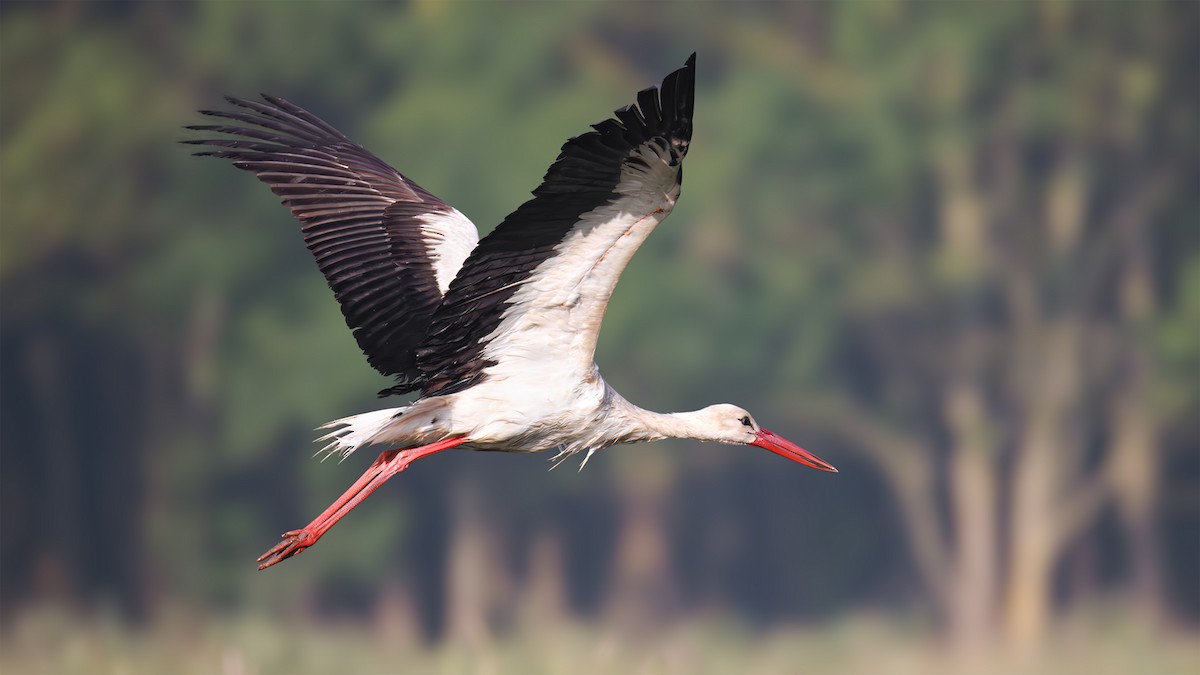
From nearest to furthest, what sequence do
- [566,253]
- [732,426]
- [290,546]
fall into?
[566,253], [290,546], [732,426]

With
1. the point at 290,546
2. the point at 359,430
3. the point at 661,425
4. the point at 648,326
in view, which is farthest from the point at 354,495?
the point at 648,326

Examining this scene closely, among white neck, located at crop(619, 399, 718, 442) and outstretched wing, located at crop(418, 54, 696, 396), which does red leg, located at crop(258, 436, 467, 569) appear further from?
white neck, located at crop(619, 399, 718, 442)

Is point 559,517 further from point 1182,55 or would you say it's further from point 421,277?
point 421,277

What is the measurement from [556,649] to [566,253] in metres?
18.3

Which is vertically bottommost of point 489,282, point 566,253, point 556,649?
point 556,649

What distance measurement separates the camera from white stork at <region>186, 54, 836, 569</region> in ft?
27.8

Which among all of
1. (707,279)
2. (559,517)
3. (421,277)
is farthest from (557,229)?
(559,517)

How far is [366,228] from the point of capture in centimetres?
1084

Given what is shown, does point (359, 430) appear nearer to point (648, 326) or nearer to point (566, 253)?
point (566, 253)

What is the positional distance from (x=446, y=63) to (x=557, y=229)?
65.2ft

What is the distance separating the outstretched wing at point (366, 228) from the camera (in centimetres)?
1052

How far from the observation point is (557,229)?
28.8 ft

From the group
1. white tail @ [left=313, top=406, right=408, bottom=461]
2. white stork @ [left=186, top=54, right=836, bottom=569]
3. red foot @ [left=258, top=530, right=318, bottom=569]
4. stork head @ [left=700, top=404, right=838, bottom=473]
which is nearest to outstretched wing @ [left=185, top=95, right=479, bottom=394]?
white stork @ [left=186, top=54, right=836, bottom=569]

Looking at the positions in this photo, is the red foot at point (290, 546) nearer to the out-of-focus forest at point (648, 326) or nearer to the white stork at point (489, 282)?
the white stork at point (489, 282)
